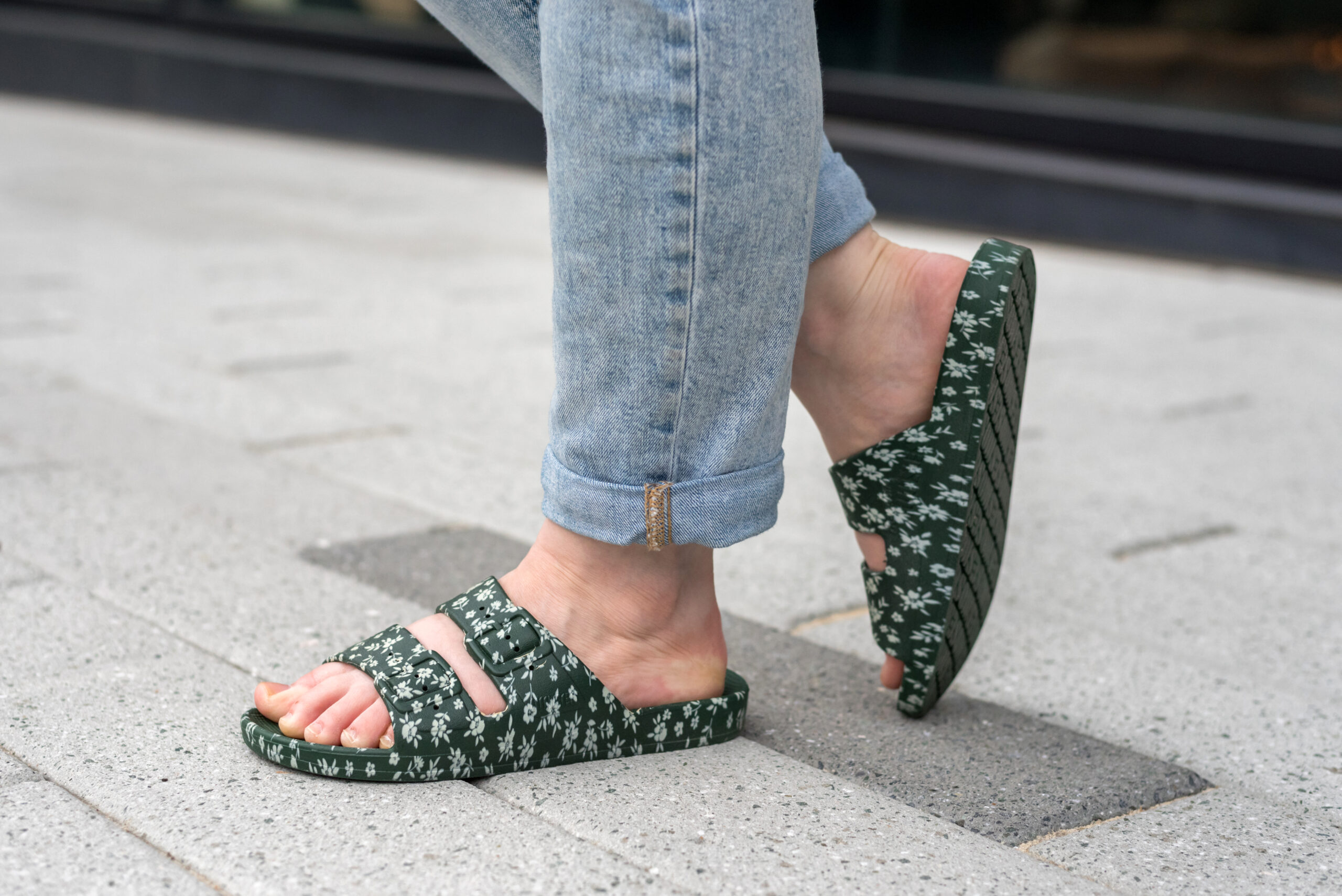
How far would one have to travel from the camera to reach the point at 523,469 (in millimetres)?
1813

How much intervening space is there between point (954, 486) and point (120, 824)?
23.7 inches

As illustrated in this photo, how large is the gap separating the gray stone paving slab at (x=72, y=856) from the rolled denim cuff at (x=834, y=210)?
0.59 metres

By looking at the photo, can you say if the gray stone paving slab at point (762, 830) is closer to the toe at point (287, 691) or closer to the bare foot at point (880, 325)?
the toe at point (287, 691)

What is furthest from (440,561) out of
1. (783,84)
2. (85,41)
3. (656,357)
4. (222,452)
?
(85,41)

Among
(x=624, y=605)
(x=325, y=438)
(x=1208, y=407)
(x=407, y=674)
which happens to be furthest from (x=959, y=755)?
(x=1208, y=407)

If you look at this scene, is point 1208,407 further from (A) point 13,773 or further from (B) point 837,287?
(A) point 13,773

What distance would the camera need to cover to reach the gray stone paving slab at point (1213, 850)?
2.80 ft

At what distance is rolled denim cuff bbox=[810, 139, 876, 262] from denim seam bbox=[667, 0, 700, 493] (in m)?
0.16

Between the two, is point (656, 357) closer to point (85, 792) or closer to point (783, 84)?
point (783, 84)

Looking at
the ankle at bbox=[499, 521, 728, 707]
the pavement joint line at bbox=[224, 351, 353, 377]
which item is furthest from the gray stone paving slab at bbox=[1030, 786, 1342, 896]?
the pavement joint line at bbox=[224, 351, 353, 377]

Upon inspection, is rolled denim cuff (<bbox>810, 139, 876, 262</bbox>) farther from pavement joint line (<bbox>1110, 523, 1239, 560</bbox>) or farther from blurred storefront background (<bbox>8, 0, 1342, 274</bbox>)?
blurred storefront background (<bbox>8, 0, 1342, 274</bbox>)

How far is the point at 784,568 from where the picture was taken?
1487 millimetres

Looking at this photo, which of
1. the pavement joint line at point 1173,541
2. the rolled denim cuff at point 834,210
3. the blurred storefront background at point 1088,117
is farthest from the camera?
the blurred storefront background at point 1088,117

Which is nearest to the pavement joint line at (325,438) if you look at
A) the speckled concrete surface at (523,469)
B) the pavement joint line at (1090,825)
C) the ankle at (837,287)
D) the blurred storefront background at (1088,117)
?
the speckled concrete surface at (523,469)
